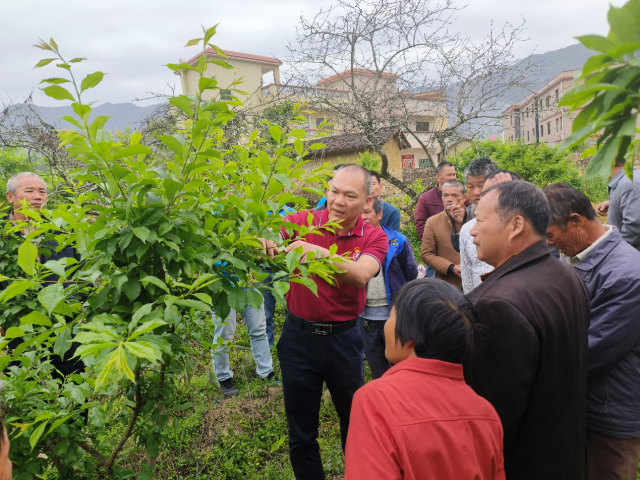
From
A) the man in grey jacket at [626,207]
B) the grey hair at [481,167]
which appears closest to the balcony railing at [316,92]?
the grey hair at [481,167]

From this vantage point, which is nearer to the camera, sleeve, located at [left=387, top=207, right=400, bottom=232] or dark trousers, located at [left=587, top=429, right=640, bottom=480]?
dark trousers, located at [left=587, top=429, right=640, bottom=480]

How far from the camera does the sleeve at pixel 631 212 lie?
158 inches

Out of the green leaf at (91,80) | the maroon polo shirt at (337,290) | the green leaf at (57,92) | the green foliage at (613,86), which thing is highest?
the green leaf at (91,80)

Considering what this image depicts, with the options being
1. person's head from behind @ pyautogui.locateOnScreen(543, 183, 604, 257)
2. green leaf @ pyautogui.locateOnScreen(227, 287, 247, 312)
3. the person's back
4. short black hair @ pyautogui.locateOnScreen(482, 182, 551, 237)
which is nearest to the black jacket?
short black hair @ pyautogui.locateOnScreen(482, 182, 551, 237)

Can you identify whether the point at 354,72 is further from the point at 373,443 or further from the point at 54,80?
the point at 373,443

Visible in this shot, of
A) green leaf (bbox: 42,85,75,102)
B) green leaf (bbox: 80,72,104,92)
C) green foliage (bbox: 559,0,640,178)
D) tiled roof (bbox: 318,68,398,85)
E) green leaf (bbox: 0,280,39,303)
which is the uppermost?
tiled roof (bbox: 318,68,398,85)

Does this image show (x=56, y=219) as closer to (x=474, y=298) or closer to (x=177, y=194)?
(x=177, y=194)

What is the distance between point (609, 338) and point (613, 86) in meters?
1.86

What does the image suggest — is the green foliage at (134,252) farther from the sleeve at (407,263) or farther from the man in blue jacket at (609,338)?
the sleeve at (407,263)

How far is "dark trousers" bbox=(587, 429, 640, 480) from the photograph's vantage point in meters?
2.18

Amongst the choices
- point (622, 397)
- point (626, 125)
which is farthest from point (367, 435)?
point (622, 397)

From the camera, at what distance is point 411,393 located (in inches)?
56.2

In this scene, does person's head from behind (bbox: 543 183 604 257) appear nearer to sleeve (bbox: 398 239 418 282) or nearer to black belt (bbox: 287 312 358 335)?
black belt (bbox: 287 312 358 335)

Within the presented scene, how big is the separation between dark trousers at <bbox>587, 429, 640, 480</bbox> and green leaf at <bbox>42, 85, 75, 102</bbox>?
2871mm
